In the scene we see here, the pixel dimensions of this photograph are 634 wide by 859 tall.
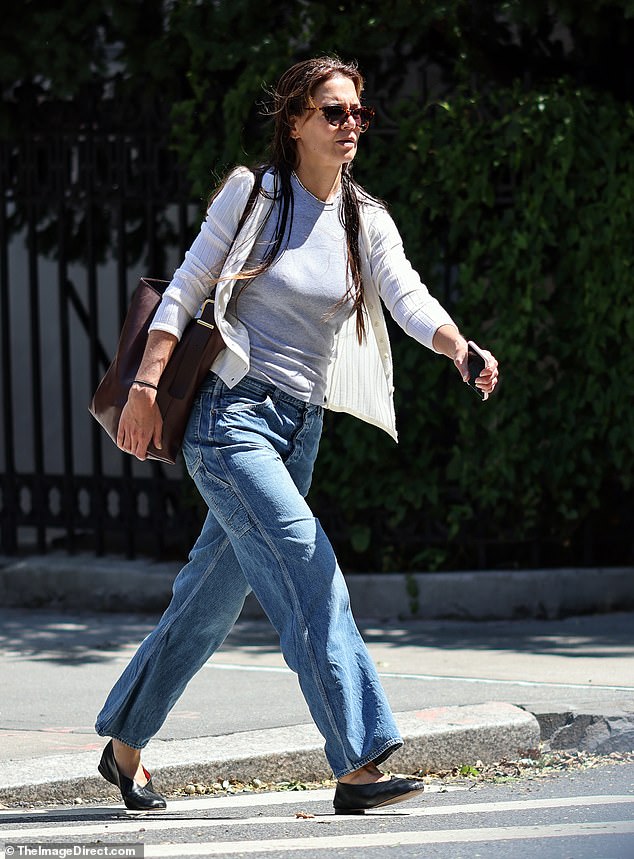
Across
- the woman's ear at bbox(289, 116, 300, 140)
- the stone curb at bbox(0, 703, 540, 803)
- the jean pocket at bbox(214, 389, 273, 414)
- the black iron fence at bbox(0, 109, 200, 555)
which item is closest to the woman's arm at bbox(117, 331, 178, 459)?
the jean pocket at bbox(214, 389, 273, 414)

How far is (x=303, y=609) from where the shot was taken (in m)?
3.82

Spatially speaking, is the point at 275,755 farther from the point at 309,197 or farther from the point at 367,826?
the point at 309,197

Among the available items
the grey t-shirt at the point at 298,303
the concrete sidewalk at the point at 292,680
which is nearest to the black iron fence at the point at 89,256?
the concrete sidewalk at the point at 292,680

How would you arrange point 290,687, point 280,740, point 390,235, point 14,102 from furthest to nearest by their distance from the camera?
point 14,102 → point 290,687 → point 280,740 → point 390,235

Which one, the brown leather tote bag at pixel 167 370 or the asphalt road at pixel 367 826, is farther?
the brown leather tote bag at pixel 167 370

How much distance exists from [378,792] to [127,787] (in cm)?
71

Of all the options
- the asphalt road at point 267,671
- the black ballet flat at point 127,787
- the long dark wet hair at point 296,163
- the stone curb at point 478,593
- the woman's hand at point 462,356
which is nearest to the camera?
the woman's hand at point 462,356

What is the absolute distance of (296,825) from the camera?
3.96 m

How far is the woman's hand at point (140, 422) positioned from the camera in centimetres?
388

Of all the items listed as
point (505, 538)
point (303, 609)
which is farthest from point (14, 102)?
Result: point (303, 609)

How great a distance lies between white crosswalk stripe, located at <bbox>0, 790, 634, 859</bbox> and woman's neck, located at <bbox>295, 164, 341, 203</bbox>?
5.42 ft

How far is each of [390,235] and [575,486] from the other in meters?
3.59

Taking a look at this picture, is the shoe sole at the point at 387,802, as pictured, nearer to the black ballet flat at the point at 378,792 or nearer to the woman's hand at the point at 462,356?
the black ballet flat at the point at 378,792

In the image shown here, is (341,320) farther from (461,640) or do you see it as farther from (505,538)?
(505,538)
